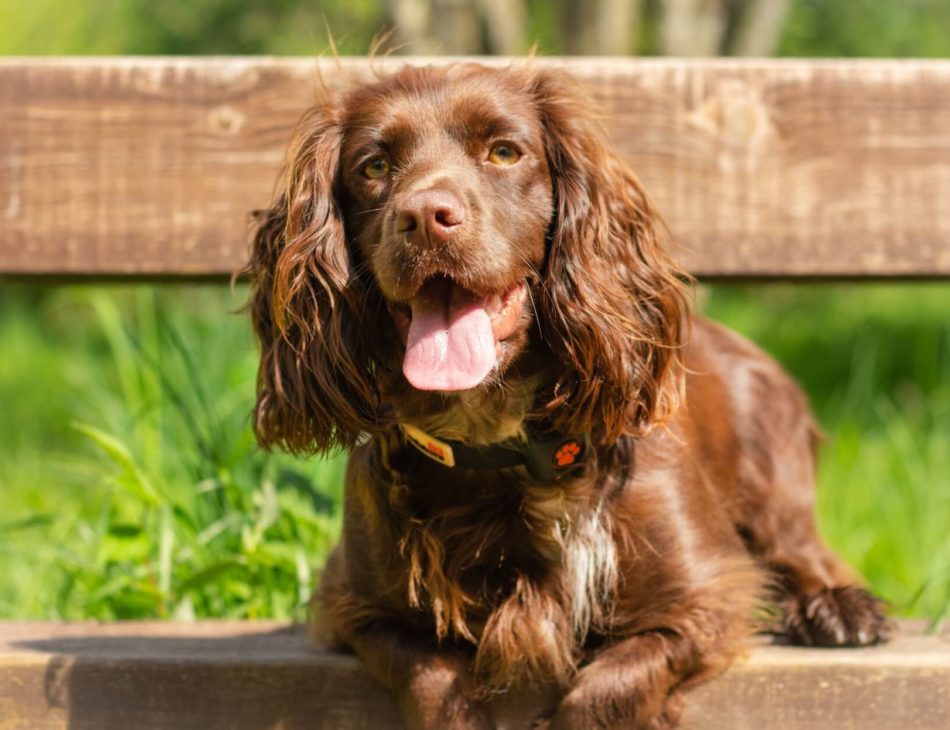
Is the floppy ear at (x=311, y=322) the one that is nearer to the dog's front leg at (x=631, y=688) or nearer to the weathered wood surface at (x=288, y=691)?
the weathered wood surface at (x=288, y=691)

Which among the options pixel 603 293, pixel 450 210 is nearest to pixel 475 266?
pixel 450 210

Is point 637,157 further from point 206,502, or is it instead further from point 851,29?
point 851,29

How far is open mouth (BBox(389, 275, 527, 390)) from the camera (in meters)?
2.30

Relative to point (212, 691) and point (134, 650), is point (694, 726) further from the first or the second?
point (134, 650)

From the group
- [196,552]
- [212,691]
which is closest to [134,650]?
[212,691]

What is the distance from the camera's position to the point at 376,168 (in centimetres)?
262

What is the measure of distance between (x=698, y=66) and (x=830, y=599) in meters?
1.21

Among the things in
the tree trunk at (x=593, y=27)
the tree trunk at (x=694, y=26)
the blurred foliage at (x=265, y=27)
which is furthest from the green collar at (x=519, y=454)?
the blurred foliage at (x=265, y=27)

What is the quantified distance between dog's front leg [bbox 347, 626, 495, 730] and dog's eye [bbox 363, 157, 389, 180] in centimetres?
87

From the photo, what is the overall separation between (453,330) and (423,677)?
63 centimetres

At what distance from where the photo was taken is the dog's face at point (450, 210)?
A: 236 cm

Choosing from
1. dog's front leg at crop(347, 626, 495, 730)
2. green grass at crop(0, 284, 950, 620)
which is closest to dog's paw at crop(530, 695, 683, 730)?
dog's front leg at crop(347, 626, 495, 730)

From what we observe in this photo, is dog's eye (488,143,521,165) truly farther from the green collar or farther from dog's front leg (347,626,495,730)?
dog's front leg (347,626,495,730)

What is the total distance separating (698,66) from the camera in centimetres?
302
